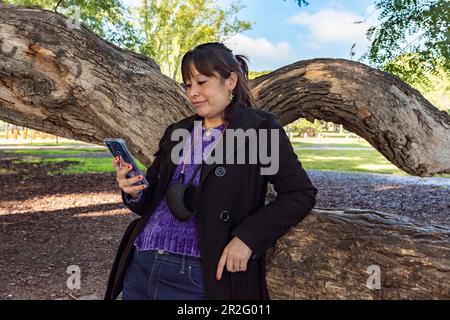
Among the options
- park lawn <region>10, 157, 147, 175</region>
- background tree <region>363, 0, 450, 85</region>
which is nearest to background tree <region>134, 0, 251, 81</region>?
park lawn <region>10, 157, 147, 175</region>

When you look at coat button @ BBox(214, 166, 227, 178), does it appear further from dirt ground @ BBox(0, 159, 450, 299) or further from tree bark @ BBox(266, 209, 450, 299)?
dirt ground @ BBox(0, 159, 450, 299)

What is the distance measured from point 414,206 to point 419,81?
23.4 feet

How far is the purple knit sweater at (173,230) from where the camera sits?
1884 mm

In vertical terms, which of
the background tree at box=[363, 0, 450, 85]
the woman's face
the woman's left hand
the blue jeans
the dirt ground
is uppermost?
the background tree at box=[363, 0, 450, 85]

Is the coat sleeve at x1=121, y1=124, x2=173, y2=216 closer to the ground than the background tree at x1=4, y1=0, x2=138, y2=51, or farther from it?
closer to the ground

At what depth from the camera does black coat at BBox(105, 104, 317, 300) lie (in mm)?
1822

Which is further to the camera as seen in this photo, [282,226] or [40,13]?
[40,13]

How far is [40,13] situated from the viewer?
10.6ft

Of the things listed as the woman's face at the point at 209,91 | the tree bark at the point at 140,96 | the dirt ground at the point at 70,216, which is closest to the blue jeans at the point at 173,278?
the woman's face at the point at 209,91

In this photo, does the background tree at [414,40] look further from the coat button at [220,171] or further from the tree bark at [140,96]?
the coat button at [220,171]

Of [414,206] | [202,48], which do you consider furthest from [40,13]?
[414,206]

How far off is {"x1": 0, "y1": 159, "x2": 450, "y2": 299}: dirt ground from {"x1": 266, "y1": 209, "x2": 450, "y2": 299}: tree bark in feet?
11.7

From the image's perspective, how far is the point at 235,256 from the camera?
70.9 inches
